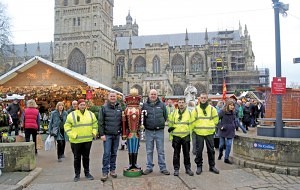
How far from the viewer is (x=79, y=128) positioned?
231 inches

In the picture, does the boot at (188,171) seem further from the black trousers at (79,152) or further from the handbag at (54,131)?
the handbag at (54,131)

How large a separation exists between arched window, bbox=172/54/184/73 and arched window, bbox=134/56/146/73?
6012 mm

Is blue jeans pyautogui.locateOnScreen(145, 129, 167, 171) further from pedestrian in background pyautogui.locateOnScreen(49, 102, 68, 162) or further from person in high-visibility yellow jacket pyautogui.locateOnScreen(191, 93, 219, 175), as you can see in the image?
pedestrian in background pyautogui.locateOnScreen(49, 102, 68, 162)

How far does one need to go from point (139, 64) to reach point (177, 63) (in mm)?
7651

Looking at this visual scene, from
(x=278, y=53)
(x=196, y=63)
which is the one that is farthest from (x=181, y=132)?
(x=196, y=63)

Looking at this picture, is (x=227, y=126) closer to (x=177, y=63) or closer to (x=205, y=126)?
(x=205, y=126)

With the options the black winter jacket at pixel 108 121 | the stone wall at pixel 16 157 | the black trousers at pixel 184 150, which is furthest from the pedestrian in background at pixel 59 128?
the black trousers at pixel 184 150

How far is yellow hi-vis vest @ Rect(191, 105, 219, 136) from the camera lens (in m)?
6.35

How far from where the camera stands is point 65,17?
55844 mm

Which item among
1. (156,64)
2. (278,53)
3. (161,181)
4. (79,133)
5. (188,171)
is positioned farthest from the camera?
(156,64)

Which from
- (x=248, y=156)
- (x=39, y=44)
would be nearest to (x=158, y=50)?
(x=39, y=44)

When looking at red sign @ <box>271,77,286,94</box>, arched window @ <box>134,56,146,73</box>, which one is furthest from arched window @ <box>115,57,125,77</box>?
red sign @ <box>271,77,286,94</box>

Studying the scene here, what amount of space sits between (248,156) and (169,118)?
2.09 metres

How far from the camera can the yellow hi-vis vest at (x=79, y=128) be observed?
5836 mm
